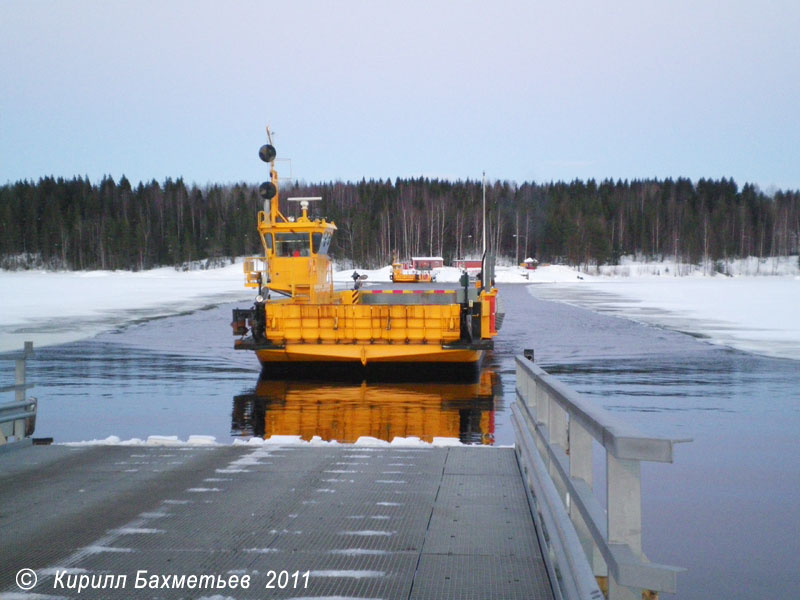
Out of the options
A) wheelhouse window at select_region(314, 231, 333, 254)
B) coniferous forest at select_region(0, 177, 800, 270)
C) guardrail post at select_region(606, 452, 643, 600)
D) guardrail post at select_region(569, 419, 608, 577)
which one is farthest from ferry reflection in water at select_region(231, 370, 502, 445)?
coniferous forest at select_region(0, 177, 800, 270)

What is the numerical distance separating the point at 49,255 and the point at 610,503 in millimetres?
129785

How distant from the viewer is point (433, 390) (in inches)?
571

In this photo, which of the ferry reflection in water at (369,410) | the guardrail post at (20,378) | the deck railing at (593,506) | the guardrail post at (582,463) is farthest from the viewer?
the ferry reflection in water at (369,410)

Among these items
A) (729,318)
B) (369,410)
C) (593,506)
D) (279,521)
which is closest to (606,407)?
(369,410)

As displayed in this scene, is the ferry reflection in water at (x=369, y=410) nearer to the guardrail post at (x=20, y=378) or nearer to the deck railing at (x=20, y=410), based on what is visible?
the deck railing at (x=20, y=410)

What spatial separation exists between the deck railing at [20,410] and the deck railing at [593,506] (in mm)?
4922

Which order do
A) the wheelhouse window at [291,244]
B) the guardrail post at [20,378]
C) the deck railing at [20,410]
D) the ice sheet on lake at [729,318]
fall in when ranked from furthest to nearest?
the ice sheet on lake at [729,318] < the wheelhouse window at [291,244] < the guardrail post at [20,378] < the deck railing at [20,410]

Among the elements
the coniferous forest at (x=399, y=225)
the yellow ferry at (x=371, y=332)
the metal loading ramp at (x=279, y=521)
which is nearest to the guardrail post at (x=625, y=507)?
the metal loading ramp at (x=279, y=521)

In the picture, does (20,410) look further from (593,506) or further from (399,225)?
(399,225)

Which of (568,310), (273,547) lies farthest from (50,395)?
(568,310)

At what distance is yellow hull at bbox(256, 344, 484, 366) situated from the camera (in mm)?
15023

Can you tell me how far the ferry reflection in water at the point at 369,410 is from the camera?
10.7 m

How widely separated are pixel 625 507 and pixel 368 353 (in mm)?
12625

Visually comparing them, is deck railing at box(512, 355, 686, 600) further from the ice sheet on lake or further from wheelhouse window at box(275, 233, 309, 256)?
wheelhouse window at box(275, 233, 309, 256)
